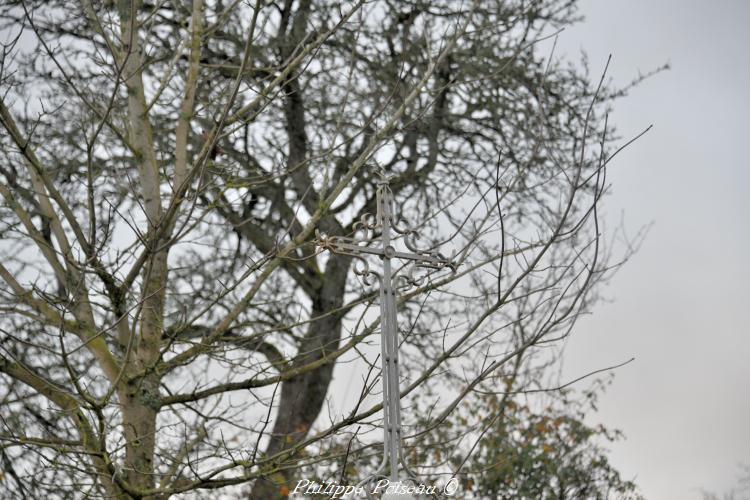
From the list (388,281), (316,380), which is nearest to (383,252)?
(388,281)

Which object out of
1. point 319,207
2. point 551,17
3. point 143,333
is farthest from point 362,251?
point 551,17

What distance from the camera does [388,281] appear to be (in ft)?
9.77

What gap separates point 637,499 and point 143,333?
200 inches

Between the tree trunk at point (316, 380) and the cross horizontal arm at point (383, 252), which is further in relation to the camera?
the tree trunk at point (316, 380)

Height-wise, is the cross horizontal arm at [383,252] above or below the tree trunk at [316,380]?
below

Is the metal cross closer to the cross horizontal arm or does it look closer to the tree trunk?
the cross horizontal arm

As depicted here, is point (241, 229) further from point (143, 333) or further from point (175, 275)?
point (143, 333)

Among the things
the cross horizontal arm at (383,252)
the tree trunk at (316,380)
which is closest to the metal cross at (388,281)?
the cross horizontal arm at (383,252)

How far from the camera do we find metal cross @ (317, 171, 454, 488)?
2.79 m

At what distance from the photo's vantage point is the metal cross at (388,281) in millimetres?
2791

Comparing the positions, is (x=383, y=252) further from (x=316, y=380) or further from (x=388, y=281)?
(x=316, y=380)

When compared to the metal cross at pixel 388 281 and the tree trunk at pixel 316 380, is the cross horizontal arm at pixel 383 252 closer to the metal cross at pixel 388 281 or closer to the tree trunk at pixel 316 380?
the metal cross at pixel 388 281

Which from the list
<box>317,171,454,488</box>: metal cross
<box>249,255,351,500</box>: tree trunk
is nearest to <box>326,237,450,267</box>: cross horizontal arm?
<box>317,171,454,488</box>: metal cross

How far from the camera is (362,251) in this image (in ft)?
9.66
